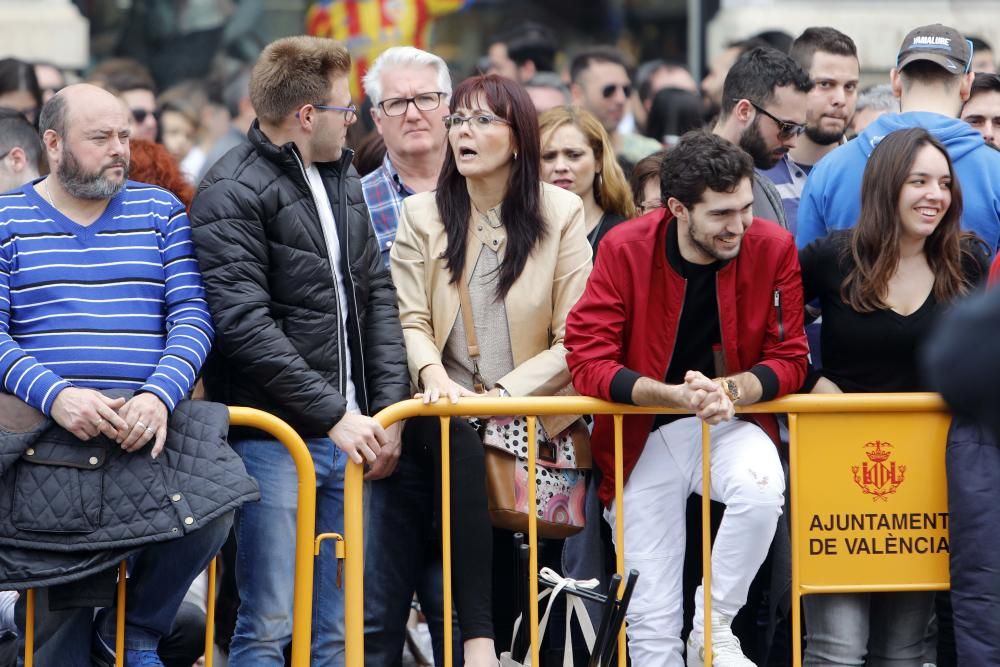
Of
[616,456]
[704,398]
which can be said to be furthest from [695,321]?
[616,456]

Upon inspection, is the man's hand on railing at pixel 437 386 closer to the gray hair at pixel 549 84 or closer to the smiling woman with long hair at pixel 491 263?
the smiling woman with long hair at pixel 491 263

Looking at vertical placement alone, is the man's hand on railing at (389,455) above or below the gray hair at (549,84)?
below

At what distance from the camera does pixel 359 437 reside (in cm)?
501

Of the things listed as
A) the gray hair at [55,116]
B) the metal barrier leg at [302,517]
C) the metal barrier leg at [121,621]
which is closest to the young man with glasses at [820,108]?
the metal barrier leg at [302,517]

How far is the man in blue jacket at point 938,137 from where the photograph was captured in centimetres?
569

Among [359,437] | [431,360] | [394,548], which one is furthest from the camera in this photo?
[394,548]

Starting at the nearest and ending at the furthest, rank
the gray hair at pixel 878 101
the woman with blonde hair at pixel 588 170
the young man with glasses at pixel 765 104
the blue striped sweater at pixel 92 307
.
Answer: the blue striped sweater at pixel 92 307 < the woman with blonde hair at pixel 588 170 < the young man with glasses at pixel 765 104 < the gray hair at pixel 878 101

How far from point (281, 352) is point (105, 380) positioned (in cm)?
54

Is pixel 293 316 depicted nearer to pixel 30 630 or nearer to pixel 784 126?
pixel 30 630

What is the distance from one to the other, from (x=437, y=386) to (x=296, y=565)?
2.33ft

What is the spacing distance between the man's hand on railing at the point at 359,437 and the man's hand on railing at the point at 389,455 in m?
0.07

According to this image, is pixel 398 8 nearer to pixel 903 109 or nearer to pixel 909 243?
pixel 903 109

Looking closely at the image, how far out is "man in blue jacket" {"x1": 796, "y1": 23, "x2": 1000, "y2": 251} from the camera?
5688mm

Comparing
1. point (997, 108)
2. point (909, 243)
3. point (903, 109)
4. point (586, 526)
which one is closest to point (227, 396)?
point (586, 526)
